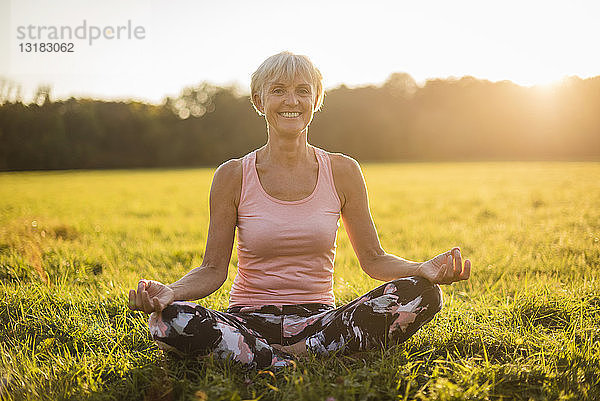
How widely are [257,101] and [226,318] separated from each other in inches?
50.8

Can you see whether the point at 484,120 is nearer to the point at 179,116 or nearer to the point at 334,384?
the point at 179,116

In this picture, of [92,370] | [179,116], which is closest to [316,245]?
[92,370]

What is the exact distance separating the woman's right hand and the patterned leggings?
6 cm

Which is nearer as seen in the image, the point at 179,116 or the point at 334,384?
the point at 334,384

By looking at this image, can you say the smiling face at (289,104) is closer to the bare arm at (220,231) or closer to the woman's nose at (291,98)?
the woman's nose at (291,98)

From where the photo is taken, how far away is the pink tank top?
3.28 metres

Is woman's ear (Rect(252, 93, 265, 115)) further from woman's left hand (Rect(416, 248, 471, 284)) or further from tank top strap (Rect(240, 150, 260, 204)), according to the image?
woman's left hand (Rect(416, 248, 471, 284))

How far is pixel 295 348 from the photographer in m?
3.15

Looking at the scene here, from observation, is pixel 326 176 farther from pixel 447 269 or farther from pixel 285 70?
pixel 447 269

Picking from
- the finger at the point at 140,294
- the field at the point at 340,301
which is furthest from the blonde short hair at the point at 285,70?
the field at the point at 340,301

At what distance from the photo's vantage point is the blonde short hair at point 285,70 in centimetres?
319

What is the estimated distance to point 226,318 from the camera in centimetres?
312

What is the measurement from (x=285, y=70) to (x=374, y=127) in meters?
58.7

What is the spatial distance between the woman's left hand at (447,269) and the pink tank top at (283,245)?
2.07 feet
